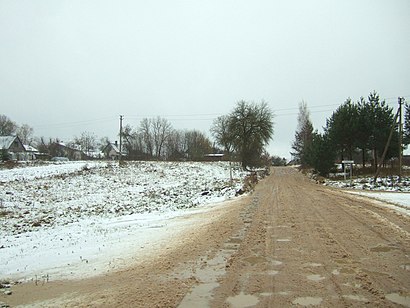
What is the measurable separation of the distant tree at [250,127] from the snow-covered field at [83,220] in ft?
88.1

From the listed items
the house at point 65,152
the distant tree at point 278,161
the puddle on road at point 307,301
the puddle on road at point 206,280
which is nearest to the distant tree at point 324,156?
the puddle on road at point 206,280

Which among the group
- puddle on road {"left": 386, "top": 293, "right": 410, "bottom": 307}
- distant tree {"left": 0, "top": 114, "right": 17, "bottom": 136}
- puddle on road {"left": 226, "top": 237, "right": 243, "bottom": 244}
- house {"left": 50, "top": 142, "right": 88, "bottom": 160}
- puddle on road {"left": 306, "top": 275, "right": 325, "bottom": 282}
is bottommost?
puddle on road {"left": 226, "top": 237, "right": 243, "bottom": 244}

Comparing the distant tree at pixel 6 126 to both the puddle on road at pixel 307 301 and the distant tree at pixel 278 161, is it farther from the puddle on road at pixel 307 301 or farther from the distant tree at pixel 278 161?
the puddle on road at pixel 307 301

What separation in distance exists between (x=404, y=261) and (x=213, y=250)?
401cm

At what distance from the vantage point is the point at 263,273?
6.42 m

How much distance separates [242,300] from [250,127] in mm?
55369

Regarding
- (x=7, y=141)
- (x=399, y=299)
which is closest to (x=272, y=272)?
(x=399, y=299)

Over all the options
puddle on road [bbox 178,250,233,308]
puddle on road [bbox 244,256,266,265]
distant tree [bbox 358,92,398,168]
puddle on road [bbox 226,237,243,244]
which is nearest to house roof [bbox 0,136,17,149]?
distant tree [bbox 358,92,398,168]

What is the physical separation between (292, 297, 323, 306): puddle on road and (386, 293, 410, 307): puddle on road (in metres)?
1.00

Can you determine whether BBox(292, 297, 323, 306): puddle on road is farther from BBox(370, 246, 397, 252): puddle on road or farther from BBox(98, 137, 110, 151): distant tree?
BBox(98, 137, 110, 151): distant tree

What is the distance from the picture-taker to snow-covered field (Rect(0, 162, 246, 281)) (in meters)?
8.86

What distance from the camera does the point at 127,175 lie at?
120 ft

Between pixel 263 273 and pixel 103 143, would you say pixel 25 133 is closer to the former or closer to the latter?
pixel 103 143

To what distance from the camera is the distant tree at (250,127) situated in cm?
5894
